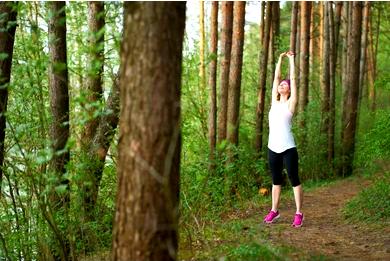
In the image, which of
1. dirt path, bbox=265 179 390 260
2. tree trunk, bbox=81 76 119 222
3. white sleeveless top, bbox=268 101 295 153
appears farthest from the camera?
white sleeveless top, bbox=268 101 295 153

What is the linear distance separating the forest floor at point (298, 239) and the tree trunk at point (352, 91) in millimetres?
5287

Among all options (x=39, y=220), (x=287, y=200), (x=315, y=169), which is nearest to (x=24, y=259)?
(x=39, y=220)

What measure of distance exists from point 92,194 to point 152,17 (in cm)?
363

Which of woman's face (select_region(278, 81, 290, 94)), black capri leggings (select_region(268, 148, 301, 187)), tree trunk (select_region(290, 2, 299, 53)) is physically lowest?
black capri leggings (select_region(268, 148, 301, 187))

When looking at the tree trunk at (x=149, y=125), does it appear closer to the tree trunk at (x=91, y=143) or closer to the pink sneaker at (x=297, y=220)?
the tree trunk at (x=91, y=143)

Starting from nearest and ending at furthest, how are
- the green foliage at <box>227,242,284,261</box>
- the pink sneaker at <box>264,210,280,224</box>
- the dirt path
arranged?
the green foliage at <box>227,242,284,261</box> < the dirt path < the pink sneaker at <box>264,210,280,224</box>

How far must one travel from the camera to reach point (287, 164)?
7.77m

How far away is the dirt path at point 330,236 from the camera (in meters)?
6.48

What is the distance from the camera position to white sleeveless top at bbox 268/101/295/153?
771cm

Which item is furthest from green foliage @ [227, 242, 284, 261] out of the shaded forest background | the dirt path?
the shaded forest background

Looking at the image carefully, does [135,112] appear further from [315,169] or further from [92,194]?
[315,169]

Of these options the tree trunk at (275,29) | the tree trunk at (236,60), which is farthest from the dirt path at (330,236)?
the tree trunk at (275,29)

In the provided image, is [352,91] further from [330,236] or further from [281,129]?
[330,236]

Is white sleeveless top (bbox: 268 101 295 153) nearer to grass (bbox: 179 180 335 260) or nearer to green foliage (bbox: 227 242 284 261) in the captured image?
grass (bbox: 179 180 335 260)
